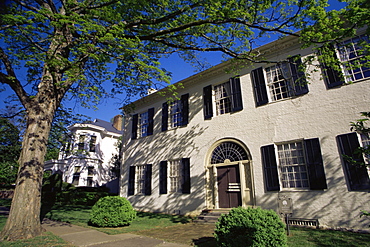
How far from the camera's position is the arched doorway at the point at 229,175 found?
9.98 meters

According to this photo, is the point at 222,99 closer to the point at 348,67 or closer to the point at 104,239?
the point at 348,67

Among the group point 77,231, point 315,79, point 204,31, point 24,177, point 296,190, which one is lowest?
point 77,231

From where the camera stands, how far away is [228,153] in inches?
432

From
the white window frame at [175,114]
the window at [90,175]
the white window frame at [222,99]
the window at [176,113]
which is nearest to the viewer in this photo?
the white window frame at [222,99]

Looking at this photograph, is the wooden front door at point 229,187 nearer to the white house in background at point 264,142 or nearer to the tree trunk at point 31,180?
the white house in background at point 264,142

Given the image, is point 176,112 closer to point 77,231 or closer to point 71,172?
point 77,231

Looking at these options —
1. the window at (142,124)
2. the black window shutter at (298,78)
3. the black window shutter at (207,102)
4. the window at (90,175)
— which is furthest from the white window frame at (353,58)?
the window at (90,175)

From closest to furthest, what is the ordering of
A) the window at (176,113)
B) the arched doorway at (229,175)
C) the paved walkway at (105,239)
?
1. the paved walkway at (105,239)
2. the arched doorway at (229,175)
3. the window at (176,113)

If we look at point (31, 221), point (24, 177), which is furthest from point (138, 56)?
point (31, 221)

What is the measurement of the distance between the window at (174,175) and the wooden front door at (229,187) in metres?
2.12

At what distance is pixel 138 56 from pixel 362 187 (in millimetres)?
8870

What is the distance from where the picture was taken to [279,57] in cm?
1022

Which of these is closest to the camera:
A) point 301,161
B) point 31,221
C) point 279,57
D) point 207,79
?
point 31,221

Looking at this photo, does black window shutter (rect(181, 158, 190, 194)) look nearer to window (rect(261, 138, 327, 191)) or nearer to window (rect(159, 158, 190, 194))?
window (rect(159, 158, 190, 194))
